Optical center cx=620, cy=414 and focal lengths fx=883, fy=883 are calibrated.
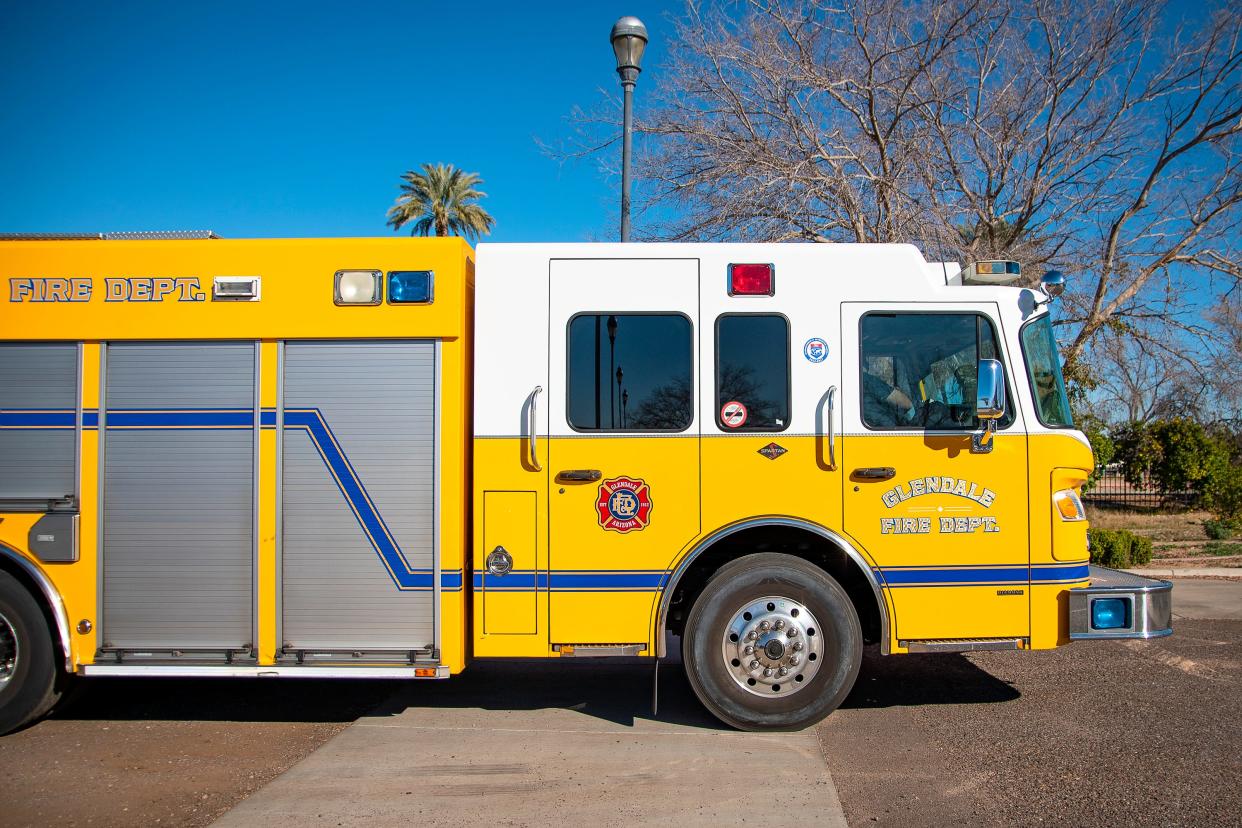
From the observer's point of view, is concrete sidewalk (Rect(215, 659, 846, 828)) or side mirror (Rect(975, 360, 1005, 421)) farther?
side mirror (Rect(975, 360, 1005, 421))

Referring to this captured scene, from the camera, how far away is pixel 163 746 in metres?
5.14

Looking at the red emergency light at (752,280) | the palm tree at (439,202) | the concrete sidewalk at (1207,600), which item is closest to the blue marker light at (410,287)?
the red emergency light at (752,280)

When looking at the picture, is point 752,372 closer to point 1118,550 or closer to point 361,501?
point 361,501

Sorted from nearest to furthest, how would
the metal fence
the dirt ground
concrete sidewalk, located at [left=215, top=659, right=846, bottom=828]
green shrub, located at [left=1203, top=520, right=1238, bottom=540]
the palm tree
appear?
concrete sidewalk, located at [left=215, top=659, right=846, bottom=828] → the dirt ground → green shrub, located at [left=1203, top=520, right=1238, bottom=540] → the metal fence → the palm tree

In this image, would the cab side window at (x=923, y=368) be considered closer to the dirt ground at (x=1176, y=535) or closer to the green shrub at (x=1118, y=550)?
the green shrub at (x=1118, y=550)

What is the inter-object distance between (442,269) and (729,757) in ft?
10.5

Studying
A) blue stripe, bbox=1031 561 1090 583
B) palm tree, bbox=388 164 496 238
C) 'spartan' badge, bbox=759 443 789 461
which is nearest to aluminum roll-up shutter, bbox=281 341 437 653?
'spartan' badge, bbox=759 443 789 461

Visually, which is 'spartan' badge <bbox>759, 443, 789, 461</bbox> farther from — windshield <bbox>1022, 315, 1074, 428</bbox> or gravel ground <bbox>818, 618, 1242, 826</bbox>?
gravel ground <bbox>818, 618, 1242, 826</bbox>

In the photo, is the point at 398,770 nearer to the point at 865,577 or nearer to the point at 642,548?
the point at 642,548

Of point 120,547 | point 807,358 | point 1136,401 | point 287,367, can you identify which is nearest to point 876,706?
point 807,358

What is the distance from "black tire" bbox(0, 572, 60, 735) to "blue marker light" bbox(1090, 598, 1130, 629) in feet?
20.1

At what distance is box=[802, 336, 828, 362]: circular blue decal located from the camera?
525cm

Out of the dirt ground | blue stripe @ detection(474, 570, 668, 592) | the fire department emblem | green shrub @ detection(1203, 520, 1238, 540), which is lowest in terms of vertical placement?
the dirt ground

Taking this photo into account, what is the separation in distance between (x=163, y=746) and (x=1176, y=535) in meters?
14.6
